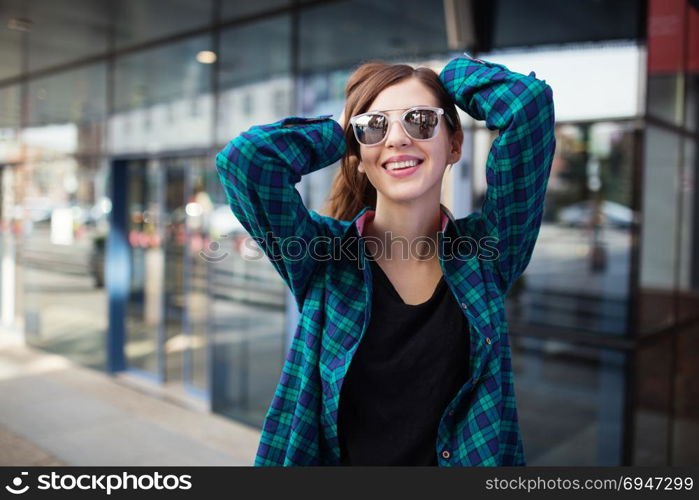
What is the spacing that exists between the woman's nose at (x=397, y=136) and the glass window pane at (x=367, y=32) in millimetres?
3064

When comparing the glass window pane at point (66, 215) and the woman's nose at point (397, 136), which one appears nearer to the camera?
the woman's nose at point (397, 136)

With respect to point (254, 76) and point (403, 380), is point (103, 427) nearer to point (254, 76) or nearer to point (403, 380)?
point (254, 76)

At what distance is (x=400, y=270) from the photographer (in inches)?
58.7

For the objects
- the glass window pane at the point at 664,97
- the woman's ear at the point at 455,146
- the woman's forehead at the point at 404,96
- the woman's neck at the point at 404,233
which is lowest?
the woman's neck at the point at 404,233

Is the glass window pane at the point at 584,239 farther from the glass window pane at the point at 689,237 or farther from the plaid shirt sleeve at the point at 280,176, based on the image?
the plaid shirt sleeve at the point at 280,176

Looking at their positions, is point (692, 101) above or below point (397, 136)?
above

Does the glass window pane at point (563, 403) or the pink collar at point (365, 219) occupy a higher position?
the pink collar at point (365, 219)

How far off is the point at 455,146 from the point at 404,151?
187mm

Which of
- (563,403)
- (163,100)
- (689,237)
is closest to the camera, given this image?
(563,403)

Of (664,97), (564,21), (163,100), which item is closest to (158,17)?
(163,100)

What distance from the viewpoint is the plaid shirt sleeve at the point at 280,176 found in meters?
1.28

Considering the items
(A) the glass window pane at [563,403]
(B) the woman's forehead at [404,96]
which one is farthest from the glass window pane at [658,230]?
(B) the woman's forehead at [404,96]

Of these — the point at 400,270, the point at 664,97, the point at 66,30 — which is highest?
the point at 66,30

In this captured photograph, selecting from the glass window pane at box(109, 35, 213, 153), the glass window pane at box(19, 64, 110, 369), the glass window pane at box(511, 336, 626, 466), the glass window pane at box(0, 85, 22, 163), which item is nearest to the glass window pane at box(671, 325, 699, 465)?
the glass window pane at box(511, 336, 626, 466)
